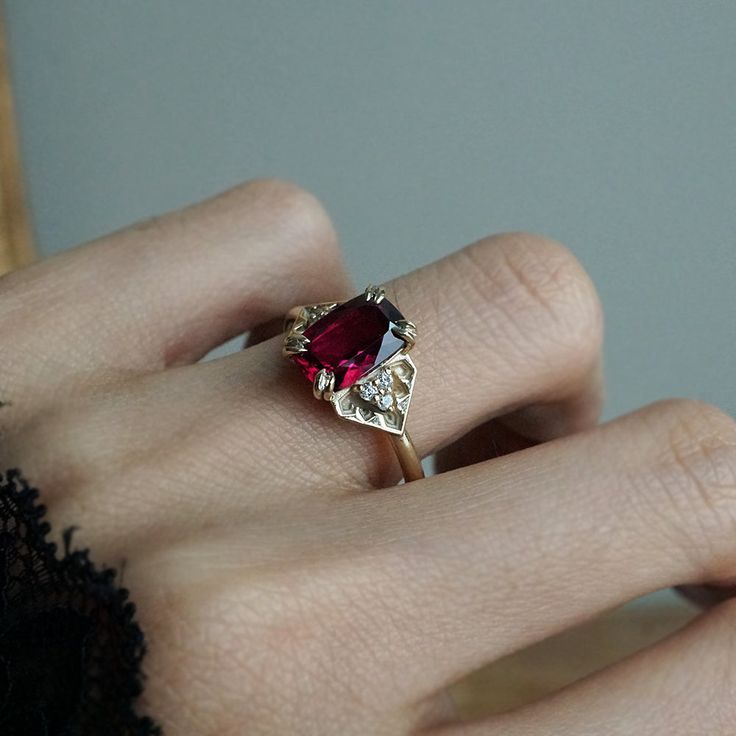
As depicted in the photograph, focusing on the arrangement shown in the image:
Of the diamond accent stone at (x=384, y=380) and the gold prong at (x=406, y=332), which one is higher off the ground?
the gold prong at (x=406, y=332)

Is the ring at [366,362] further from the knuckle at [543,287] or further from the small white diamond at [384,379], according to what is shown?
the knuckle at [543,287]

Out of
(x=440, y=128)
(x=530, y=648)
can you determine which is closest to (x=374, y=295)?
(x=440, y=128)

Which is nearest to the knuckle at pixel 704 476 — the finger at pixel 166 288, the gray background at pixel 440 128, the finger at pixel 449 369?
the finger at pixel 449 369

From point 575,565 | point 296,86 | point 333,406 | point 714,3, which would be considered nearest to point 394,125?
point 296,86

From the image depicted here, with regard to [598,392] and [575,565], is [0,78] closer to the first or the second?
[598,392]

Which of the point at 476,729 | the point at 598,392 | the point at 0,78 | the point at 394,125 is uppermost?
the point at 0,78

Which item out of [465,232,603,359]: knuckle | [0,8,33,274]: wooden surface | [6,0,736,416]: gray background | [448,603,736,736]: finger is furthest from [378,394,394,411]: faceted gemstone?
[0,8,33,274]: wooden surface

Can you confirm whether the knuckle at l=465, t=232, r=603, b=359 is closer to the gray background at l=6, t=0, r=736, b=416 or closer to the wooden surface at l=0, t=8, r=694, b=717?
the gray background at l=6, t=0, r=736, b=416
